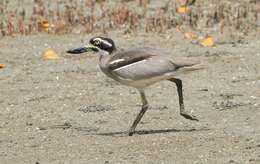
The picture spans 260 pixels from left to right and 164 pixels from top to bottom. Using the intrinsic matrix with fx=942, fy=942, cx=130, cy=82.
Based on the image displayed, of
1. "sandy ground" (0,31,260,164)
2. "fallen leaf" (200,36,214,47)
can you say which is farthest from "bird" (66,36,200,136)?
"fallen leaf" (200,36,214,47)

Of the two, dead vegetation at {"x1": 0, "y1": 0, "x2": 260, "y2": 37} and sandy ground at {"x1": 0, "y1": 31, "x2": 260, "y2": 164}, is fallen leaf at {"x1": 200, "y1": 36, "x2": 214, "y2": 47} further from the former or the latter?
dead vegetation at {"x1": 0, "y1": 0, "x2": 260, "y2": 37}

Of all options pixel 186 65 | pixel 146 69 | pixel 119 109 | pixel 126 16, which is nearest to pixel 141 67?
pixel 146 69

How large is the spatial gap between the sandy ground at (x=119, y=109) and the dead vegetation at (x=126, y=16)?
1.21 feet

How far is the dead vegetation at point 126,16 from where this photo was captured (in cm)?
1559

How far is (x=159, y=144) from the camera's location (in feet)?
30.3

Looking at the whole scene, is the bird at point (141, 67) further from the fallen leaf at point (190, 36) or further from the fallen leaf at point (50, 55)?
the fallen leaf at point (190, 36)

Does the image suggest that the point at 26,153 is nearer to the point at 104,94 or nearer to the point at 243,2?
the point at 104,94

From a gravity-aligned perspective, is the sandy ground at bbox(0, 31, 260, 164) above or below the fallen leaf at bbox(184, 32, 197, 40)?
above

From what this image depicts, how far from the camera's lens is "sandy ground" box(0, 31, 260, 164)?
9.00 m

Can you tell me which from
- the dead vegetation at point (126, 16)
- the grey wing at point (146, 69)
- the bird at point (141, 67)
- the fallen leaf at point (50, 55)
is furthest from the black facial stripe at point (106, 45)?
the dead vegetation at point (126, 16)

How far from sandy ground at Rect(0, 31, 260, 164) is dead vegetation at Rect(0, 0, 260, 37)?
37 cm

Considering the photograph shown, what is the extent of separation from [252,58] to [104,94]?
2656 millimetres

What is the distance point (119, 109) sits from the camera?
11086 millimetres

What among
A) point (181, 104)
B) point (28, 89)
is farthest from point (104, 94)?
point (181, 104)
